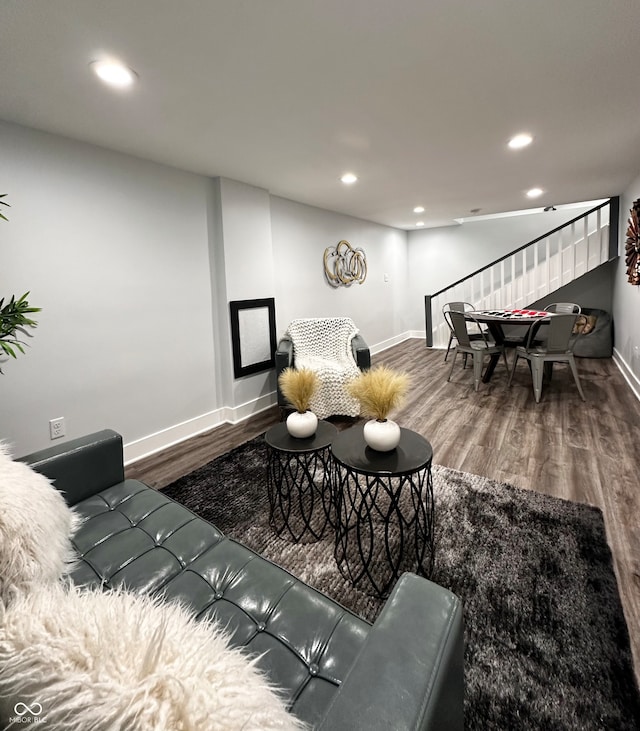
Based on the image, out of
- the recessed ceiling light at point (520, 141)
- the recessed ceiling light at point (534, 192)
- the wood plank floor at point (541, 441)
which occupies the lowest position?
the wood plank floor at point (541, 441)

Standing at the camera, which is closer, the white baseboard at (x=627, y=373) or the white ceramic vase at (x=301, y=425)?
the white ceramic vase at (x=301, y=425)

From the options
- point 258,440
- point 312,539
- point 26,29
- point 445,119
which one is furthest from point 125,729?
point 445,119

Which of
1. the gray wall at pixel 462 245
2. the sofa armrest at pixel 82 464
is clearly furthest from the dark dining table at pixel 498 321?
the sofa armrest at pixel 82 464

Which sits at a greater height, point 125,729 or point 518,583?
point 125,729

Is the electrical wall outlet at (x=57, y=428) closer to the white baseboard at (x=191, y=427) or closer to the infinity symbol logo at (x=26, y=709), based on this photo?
the white baseboard at (x=191, y=427)

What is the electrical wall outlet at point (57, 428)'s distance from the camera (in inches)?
93.8

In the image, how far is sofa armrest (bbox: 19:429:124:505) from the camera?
146 cm

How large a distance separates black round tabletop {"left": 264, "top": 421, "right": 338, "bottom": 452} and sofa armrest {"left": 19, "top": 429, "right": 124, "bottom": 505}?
71cm

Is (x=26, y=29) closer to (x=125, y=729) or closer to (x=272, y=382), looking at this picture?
(x=125, y=729)

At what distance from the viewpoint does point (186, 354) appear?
10.4 feet

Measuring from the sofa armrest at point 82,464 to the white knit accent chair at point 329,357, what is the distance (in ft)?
6.22

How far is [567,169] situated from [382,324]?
11.8ft

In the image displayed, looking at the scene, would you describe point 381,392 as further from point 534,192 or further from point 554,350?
point 534,192

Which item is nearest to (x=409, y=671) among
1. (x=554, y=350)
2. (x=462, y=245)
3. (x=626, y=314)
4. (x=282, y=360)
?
(x=282, y=360)
